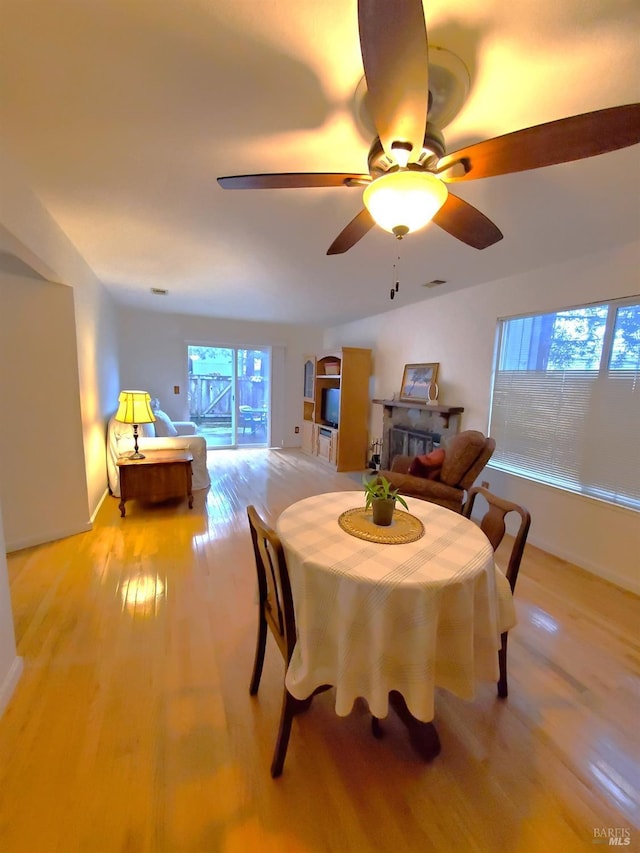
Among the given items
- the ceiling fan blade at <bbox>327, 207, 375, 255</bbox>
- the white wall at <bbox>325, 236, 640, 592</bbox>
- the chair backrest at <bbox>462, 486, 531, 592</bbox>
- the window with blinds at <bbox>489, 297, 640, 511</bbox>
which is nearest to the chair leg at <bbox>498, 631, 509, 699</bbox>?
the chair backrest at <bbox>462, 486, 531, 592</bbox>

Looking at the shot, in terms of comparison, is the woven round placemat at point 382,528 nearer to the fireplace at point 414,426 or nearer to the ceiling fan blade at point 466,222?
the ceiling fan blade at point 466,222

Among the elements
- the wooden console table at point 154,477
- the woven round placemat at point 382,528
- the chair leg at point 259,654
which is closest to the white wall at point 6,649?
the chair leg at point 259,654

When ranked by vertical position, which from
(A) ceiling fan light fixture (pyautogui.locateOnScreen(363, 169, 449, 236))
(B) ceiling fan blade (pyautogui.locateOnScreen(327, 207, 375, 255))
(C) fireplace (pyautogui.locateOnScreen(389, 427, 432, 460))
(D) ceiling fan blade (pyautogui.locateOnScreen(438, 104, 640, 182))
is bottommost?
(C) fireplace (pyautogui.locateOnScreen(389, 427, 432, 460))

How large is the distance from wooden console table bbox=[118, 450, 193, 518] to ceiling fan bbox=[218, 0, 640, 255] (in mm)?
2756

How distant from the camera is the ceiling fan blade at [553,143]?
35.2 inches

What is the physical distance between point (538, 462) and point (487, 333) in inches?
52.6

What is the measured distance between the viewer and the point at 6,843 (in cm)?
99

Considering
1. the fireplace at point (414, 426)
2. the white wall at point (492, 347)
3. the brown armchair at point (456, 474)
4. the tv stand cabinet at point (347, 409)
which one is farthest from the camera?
the tv stand cabinet at point (347, 409)

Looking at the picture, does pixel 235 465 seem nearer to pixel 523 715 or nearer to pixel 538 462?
pixel 538 462

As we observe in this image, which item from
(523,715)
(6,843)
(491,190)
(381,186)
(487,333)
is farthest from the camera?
(487,333)

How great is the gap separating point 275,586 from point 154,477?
2595 millimetres

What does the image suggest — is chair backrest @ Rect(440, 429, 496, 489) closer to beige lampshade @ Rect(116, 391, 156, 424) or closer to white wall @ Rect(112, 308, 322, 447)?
beige lampshade @ Rect(116, 391, 156, 424)

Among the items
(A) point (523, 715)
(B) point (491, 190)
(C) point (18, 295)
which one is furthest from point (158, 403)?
(A) point (523, 715)

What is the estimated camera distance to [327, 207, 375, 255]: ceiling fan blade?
1.45 meters
